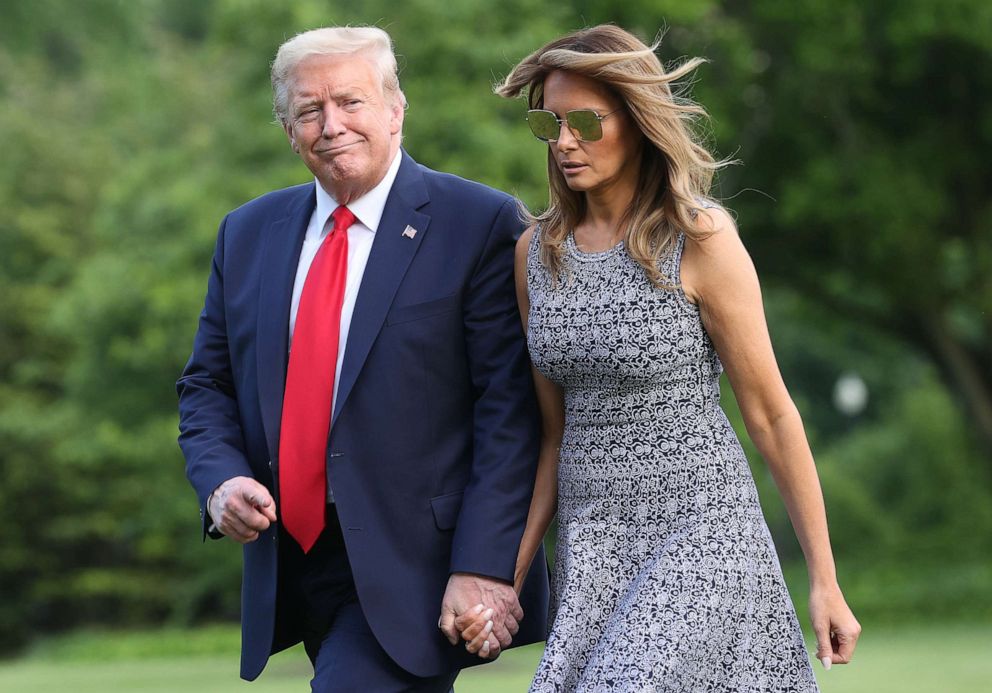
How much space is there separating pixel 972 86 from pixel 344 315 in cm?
1838

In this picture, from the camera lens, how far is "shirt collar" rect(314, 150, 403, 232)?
14.1ft

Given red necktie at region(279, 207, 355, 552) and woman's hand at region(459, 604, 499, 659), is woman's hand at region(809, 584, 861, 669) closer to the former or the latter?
woman's hand at region(459, 604, 499, 659)

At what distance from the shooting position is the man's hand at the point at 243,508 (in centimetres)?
395

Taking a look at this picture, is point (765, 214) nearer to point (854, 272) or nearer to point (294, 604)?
point (854, 272)

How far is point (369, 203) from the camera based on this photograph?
170 inches

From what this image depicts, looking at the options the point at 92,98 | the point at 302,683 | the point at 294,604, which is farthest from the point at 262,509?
the point at 92,98

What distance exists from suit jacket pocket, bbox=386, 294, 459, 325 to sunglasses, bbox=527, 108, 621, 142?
0.56 m

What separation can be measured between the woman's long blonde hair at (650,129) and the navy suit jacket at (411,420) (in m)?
0.38

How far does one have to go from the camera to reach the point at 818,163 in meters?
21.3

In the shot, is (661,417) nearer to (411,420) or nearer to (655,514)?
(655,514)

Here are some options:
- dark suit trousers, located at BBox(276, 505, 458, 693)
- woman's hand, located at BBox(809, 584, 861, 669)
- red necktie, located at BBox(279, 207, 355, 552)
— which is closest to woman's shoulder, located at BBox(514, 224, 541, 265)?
red necktie, located at BBox(279, 207, 355, 552)

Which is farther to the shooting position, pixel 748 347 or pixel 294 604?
pixel 294 604

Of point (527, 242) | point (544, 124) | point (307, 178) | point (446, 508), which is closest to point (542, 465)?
point (446, 508)

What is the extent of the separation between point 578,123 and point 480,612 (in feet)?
4.04
